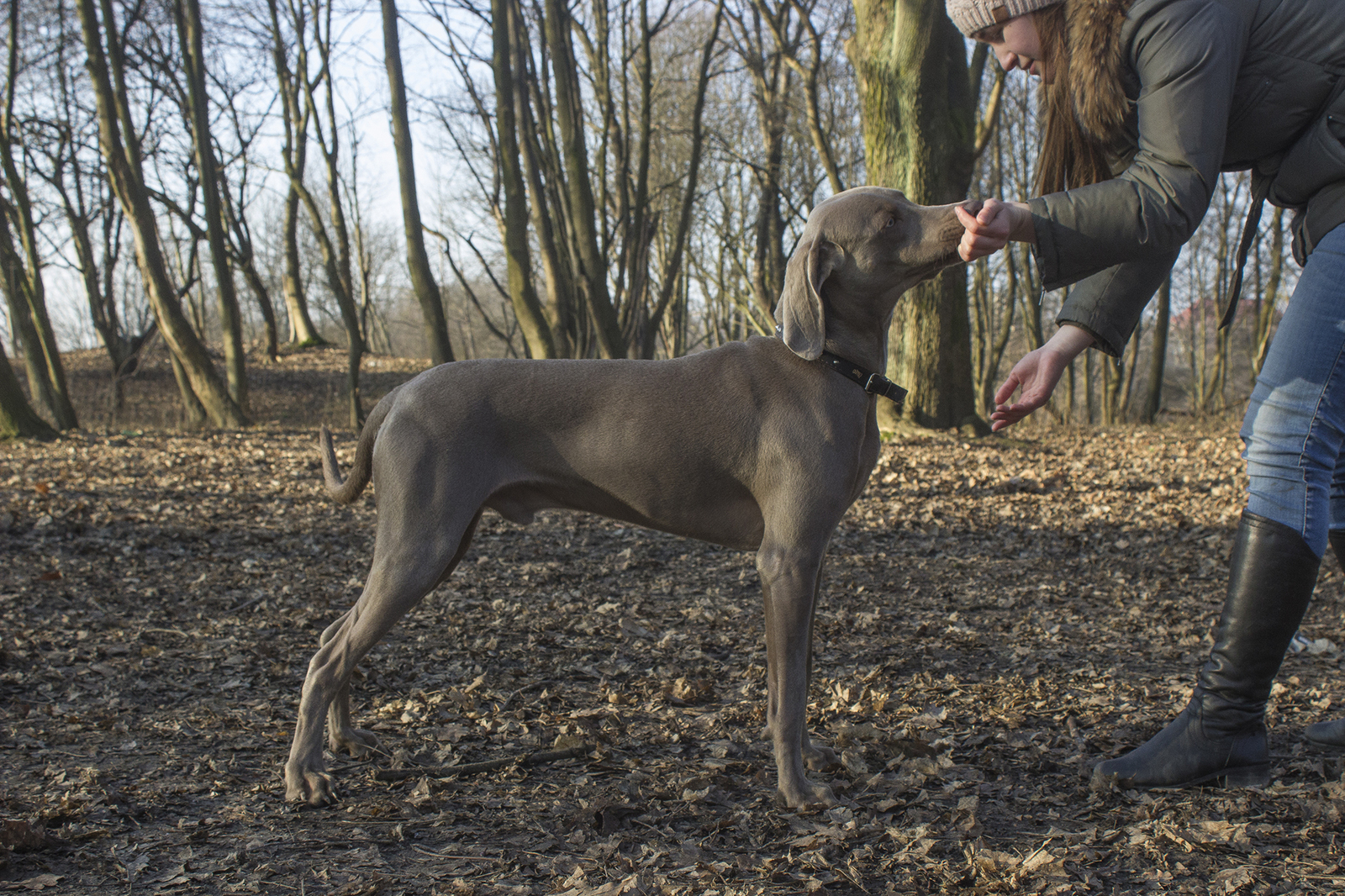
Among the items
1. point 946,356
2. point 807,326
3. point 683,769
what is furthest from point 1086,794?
point 946,356

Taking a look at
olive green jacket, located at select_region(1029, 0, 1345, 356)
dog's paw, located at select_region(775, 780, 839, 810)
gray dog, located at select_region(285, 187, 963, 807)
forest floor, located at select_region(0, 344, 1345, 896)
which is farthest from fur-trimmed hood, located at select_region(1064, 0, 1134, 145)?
dog's paw, located at select_region(775, 780, 839, 810)

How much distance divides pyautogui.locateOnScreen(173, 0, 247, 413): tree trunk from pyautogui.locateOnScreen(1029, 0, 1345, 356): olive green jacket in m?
14.1

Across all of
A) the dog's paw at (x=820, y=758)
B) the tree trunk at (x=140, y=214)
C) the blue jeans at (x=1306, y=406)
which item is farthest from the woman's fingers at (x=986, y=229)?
the tree trunk at (x=140, y=214)

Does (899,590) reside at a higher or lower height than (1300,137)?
lower

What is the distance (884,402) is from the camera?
1005 centimetres

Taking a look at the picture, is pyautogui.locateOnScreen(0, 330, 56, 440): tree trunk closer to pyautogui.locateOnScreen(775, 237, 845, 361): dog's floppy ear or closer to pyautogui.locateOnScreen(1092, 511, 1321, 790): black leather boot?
pyautogui.locateOnScreen(775, 237, 845, 361): dog's floppy ear

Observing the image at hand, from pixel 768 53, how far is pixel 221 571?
1471 cm

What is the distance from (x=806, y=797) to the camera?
107 inches

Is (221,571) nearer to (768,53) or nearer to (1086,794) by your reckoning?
(1086,794)

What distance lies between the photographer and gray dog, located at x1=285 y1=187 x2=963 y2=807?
9.05 feet

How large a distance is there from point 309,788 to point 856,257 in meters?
2.32

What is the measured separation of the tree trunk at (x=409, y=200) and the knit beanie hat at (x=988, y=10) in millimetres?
9618

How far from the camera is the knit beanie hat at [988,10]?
2.49 meters

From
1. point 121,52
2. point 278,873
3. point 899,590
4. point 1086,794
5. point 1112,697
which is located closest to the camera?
point 278,873
